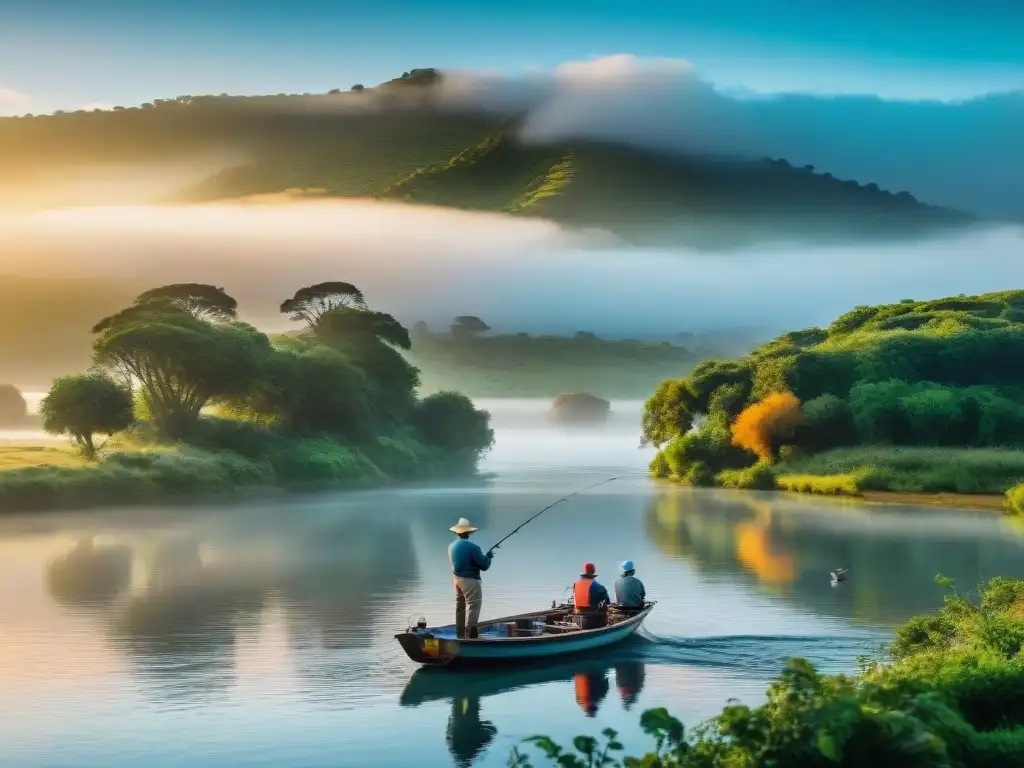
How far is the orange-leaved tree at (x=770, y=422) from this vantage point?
68688 mm

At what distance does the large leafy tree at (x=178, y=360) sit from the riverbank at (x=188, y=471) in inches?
83.9

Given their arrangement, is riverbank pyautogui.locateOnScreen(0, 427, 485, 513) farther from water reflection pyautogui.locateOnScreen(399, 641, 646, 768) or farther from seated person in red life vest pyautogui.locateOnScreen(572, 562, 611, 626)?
water reflection pyautogui.locateOnScreen(399, 641, 646, 768)

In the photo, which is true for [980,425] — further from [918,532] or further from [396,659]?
[396,659]

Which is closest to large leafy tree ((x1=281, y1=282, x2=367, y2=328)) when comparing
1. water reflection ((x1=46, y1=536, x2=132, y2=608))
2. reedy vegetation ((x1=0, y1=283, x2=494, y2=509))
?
reedy vegetation ((x1=0, y1=283, x2=494, y2=509))

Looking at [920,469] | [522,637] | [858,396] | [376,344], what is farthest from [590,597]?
[376,344]

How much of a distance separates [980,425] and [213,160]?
4928 inches

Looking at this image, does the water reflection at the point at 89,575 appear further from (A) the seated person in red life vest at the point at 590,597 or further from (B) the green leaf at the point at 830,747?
(B) the green leaf at the point at 830,747

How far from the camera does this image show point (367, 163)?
190125 mm

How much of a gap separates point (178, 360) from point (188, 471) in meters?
7.47

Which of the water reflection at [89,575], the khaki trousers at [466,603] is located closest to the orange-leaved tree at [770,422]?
the water reflection at [89,575]

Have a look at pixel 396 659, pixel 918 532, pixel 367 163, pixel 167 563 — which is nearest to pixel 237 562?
pixel 167 563

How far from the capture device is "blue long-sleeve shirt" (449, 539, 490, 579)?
20328 mm

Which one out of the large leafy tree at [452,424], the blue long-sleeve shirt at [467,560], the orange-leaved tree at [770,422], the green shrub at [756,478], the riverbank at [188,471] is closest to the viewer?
the blue long-sleeve shirt at [467,560]

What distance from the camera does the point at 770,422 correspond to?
68.6m
